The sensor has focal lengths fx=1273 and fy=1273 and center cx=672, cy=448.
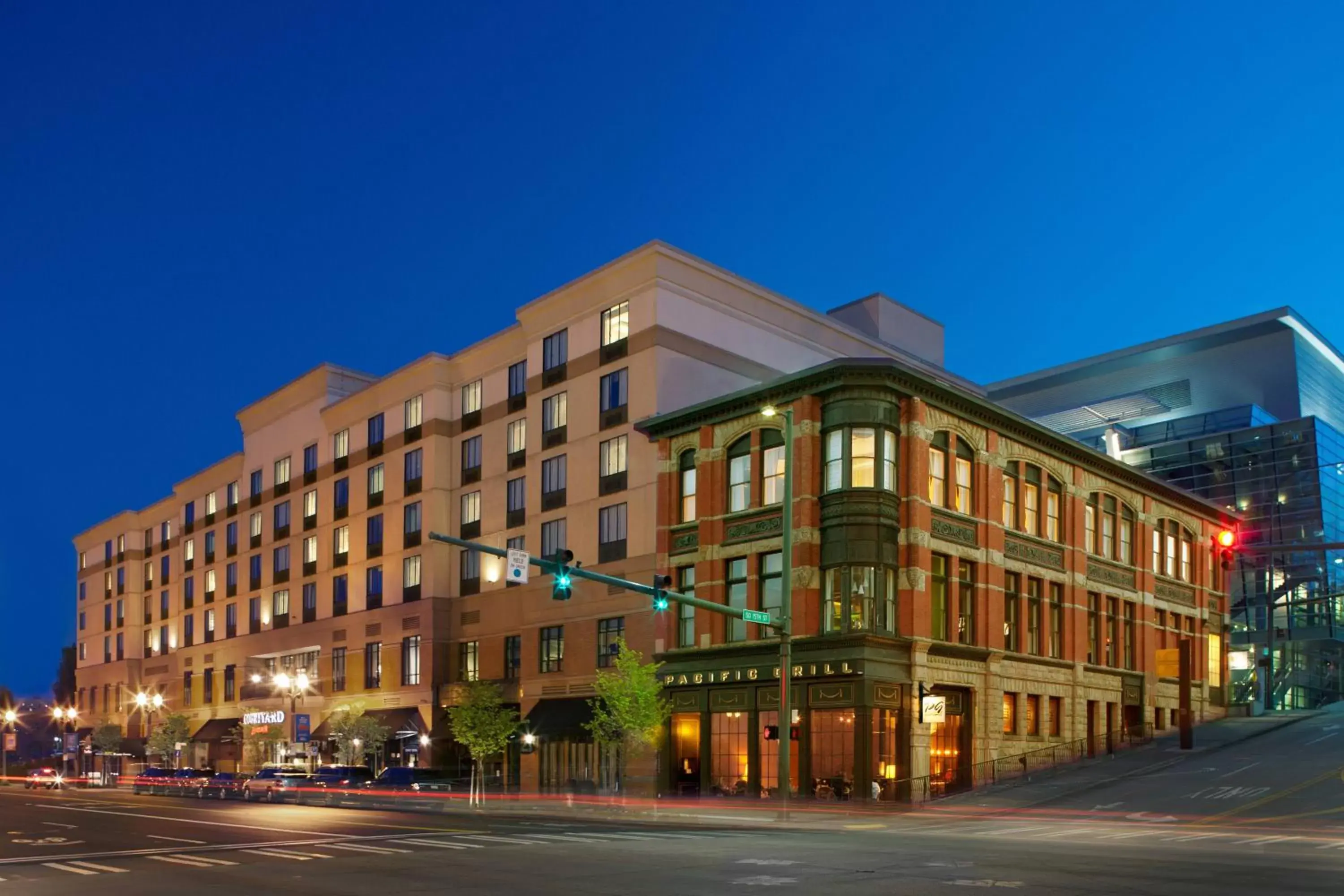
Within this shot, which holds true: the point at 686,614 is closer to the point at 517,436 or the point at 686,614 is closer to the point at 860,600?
the point at 860,600

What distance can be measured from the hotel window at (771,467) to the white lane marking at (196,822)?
22.9 meters

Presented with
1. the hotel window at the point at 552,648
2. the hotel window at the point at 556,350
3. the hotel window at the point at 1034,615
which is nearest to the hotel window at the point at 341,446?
the hotel window at the point at 556,350

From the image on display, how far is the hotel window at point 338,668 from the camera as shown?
3123 inches

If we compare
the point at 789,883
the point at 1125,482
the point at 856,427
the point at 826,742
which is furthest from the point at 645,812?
the point at 1125,482

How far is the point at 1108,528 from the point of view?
61.7 meters

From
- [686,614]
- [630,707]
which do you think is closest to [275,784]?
[630,707]

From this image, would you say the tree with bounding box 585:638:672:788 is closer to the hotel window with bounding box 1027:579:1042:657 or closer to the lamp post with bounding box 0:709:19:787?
the hotel window with bounding box 1027:579:1042:657

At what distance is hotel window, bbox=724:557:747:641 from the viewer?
51656 millimetres

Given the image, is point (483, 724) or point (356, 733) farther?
point (356, 733)

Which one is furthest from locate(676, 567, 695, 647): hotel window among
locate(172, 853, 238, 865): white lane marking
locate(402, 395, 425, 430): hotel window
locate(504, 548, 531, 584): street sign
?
locate(172, 853, 238, 865): white lane marking

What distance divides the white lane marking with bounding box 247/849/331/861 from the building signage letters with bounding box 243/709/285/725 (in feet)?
188

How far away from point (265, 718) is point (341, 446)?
60.4 feet

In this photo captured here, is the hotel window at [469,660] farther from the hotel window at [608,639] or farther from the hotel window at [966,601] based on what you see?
the hotel window at [966,601]

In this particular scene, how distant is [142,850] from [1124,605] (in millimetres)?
47636
